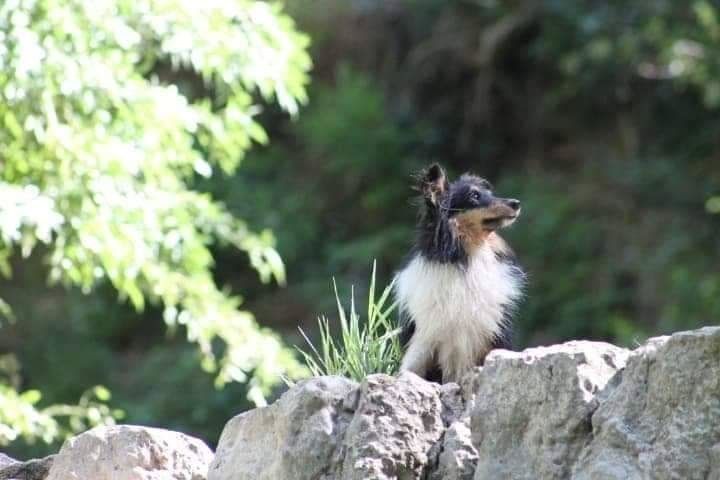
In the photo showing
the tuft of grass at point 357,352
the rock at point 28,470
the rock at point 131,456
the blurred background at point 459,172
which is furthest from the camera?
the blurred background at point 459,172

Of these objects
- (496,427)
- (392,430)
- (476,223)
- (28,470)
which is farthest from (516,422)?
(28,470)

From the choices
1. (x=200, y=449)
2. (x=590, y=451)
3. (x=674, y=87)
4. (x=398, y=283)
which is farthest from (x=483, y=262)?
(x=674, y=87)

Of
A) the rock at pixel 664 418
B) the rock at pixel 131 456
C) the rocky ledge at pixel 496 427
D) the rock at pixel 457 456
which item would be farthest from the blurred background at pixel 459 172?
the rock at pixel 664 418

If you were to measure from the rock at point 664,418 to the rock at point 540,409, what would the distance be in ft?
0.25

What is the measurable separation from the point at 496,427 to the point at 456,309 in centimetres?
154

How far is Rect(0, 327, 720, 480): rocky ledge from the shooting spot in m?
4.60

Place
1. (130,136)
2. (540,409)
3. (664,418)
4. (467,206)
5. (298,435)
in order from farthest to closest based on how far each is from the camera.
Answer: (130,136), (467,206), (298,435), (540,409), (664,418)

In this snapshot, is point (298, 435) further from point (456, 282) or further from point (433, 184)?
point (433, 184)

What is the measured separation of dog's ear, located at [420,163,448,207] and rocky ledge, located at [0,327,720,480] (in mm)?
1352

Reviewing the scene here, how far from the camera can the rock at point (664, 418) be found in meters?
4.54

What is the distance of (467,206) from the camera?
6574mm

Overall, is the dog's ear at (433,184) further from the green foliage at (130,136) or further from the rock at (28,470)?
the rock at (28,470)

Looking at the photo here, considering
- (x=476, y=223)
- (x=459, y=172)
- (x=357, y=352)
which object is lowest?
(x=357, y=352)

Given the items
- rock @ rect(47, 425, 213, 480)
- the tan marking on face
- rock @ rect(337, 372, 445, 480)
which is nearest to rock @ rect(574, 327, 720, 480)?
rock @ rect(337, 372, 445, 480)
